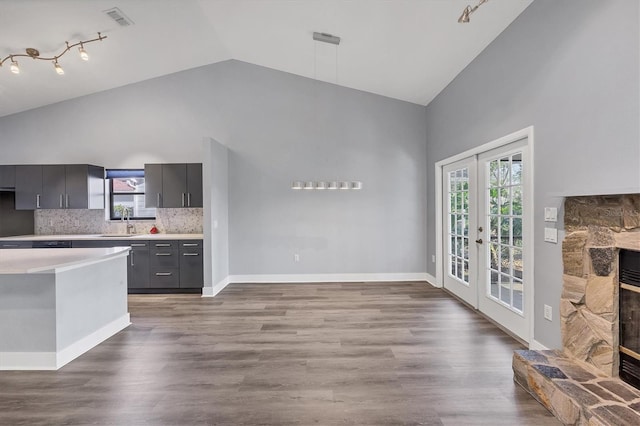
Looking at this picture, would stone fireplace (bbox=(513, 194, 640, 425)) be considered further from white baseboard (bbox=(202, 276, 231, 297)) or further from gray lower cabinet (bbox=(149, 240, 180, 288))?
gray lower cabinet (bbox=(149, 240, 180, 288))

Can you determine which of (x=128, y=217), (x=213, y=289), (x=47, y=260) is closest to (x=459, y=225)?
(x=213, y=289)

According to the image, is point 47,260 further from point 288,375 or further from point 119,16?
point 119,16

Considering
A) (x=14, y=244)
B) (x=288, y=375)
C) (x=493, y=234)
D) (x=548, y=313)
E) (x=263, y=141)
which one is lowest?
(x=288, y=375)

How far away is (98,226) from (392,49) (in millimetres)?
5736

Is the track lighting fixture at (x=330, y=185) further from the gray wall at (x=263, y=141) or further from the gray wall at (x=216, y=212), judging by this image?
the gray wall at (x=216, y=212)

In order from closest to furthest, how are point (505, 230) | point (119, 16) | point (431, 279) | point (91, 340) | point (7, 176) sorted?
point (91, 340), point (505, 230), point (119, 16), point (7, 176), point (431, 279)

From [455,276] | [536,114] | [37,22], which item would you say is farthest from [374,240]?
[37,22]

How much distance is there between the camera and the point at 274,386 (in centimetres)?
242

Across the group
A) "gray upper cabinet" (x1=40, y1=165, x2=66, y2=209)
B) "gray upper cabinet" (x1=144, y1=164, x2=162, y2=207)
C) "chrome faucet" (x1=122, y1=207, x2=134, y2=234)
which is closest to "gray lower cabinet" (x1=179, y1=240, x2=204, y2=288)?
"gray upper cabinet" (x1=144, y1=164, x2=162, y2=207)

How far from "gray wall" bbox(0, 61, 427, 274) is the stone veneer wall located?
11.1 feet

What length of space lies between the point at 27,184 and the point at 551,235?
24.2 ft

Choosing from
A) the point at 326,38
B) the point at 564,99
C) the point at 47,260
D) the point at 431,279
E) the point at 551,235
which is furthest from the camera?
the point at 431,279

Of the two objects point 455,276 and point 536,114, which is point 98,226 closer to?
point 455,276

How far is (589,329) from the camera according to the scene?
220 cm
